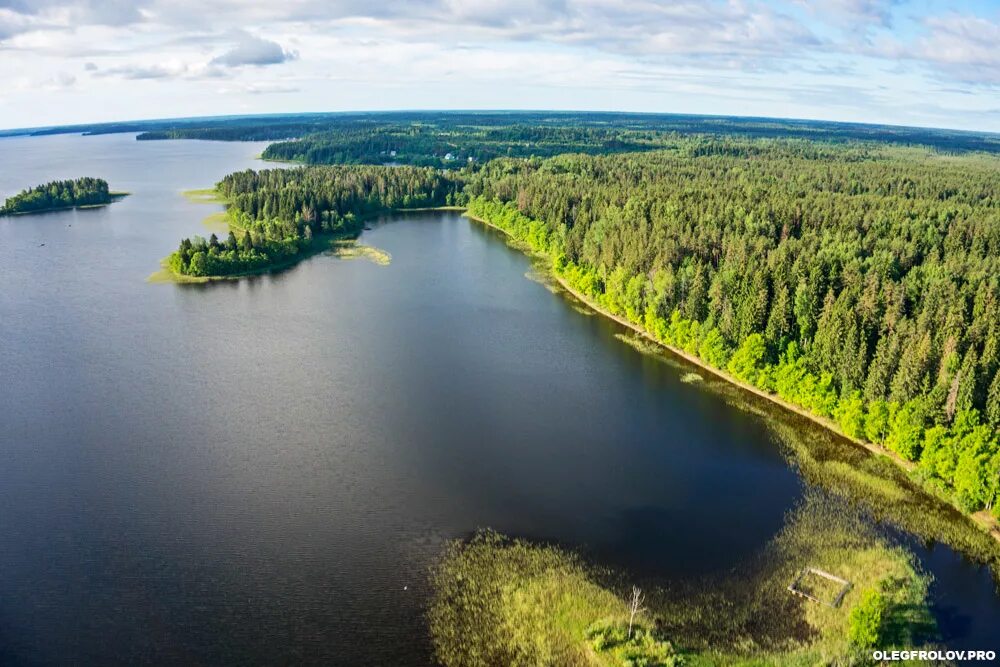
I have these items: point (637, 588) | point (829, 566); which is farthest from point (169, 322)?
point (829, 566)

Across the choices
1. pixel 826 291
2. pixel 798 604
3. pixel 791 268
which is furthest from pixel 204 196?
pixel 798 604

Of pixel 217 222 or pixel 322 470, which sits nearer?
pixel 322 470

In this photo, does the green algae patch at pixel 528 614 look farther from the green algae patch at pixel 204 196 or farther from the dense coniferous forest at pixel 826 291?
the green algae patch at pixel 204 196

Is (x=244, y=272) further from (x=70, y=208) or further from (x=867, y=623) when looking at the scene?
(x=867, y=623)

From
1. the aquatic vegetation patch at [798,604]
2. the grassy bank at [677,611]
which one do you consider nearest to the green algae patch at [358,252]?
the grassy bank at [677,611]

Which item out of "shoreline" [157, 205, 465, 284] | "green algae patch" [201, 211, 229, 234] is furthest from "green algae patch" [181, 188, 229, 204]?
"shoreline" [157, 205, 465, 284]

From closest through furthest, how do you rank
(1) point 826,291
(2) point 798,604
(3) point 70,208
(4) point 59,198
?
(2) point 798,604, (1) point 826,291, (4) point 59,198, (3) point 70,208

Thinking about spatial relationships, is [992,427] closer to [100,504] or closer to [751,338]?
[751,338]

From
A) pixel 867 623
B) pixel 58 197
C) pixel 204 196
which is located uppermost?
pixel 204 196
